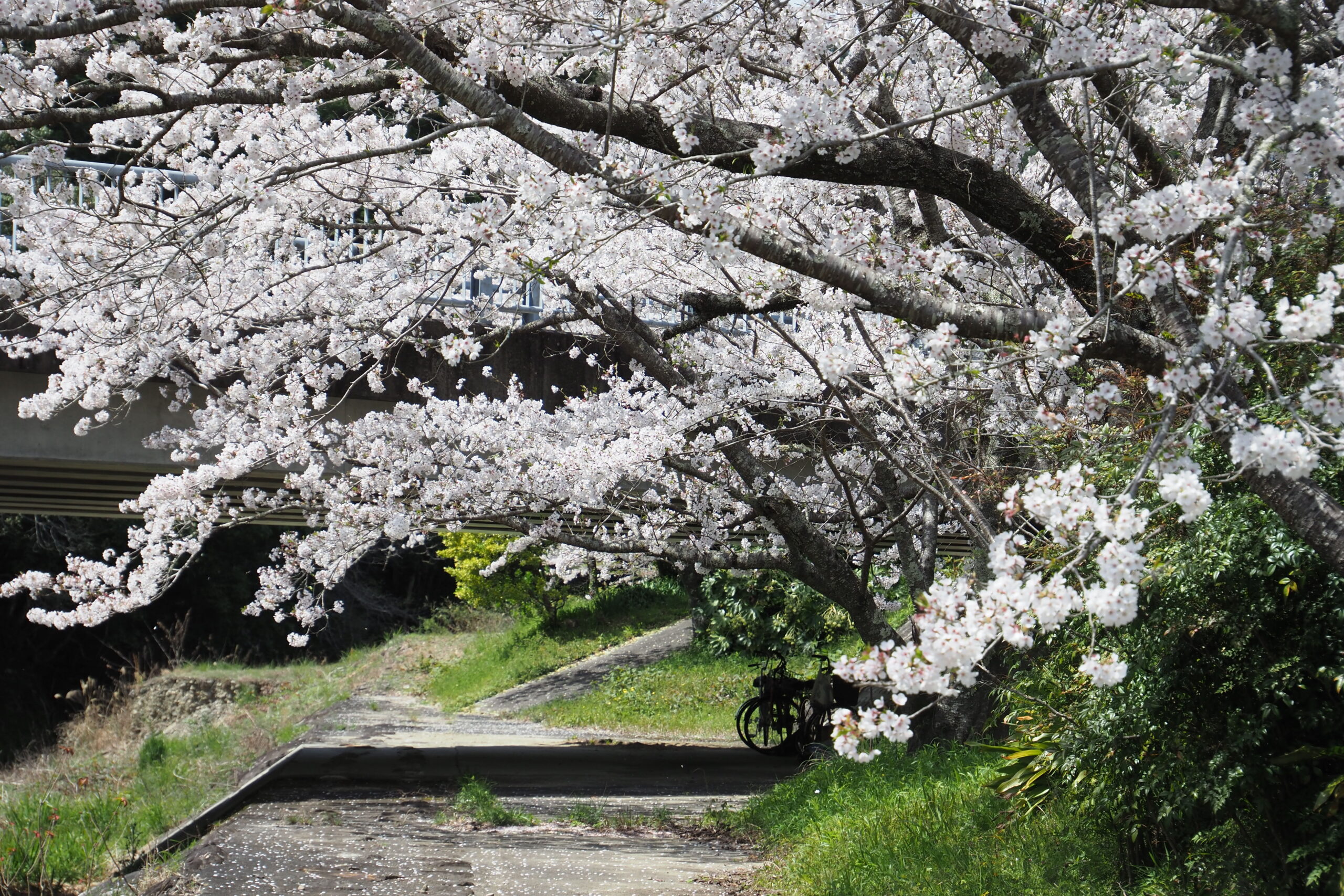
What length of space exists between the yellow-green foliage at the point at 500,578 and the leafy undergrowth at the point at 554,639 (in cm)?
48

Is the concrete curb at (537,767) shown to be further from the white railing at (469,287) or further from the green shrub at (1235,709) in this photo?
the green shrub at (1235,709)

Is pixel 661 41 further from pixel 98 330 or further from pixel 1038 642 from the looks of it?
pixel 98 330

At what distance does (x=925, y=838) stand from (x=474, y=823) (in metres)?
4.29

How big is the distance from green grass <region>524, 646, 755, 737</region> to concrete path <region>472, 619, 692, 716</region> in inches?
18.1

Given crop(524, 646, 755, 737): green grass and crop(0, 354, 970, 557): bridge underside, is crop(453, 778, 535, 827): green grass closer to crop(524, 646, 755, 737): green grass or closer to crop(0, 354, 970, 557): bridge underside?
crop(0, 354, 970, 557): bridge underside

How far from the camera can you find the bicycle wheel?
13.5 meters

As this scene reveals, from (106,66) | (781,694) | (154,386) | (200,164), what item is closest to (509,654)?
(781,694)

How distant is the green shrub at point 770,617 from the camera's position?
17328 mm

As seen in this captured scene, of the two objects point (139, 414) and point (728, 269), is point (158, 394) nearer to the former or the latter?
point (139, 414)

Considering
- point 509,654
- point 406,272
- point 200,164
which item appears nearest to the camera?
point 200,164

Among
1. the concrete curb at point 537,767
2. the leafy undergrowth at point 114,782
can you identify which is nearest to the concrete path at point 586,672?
the leafy undergrowth at point 114,782

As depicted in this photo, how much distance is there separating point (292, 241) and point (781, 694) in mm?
8379

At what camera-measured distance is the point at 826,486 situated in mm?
9992

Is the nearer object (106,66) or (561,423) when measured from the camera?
(106,66)
